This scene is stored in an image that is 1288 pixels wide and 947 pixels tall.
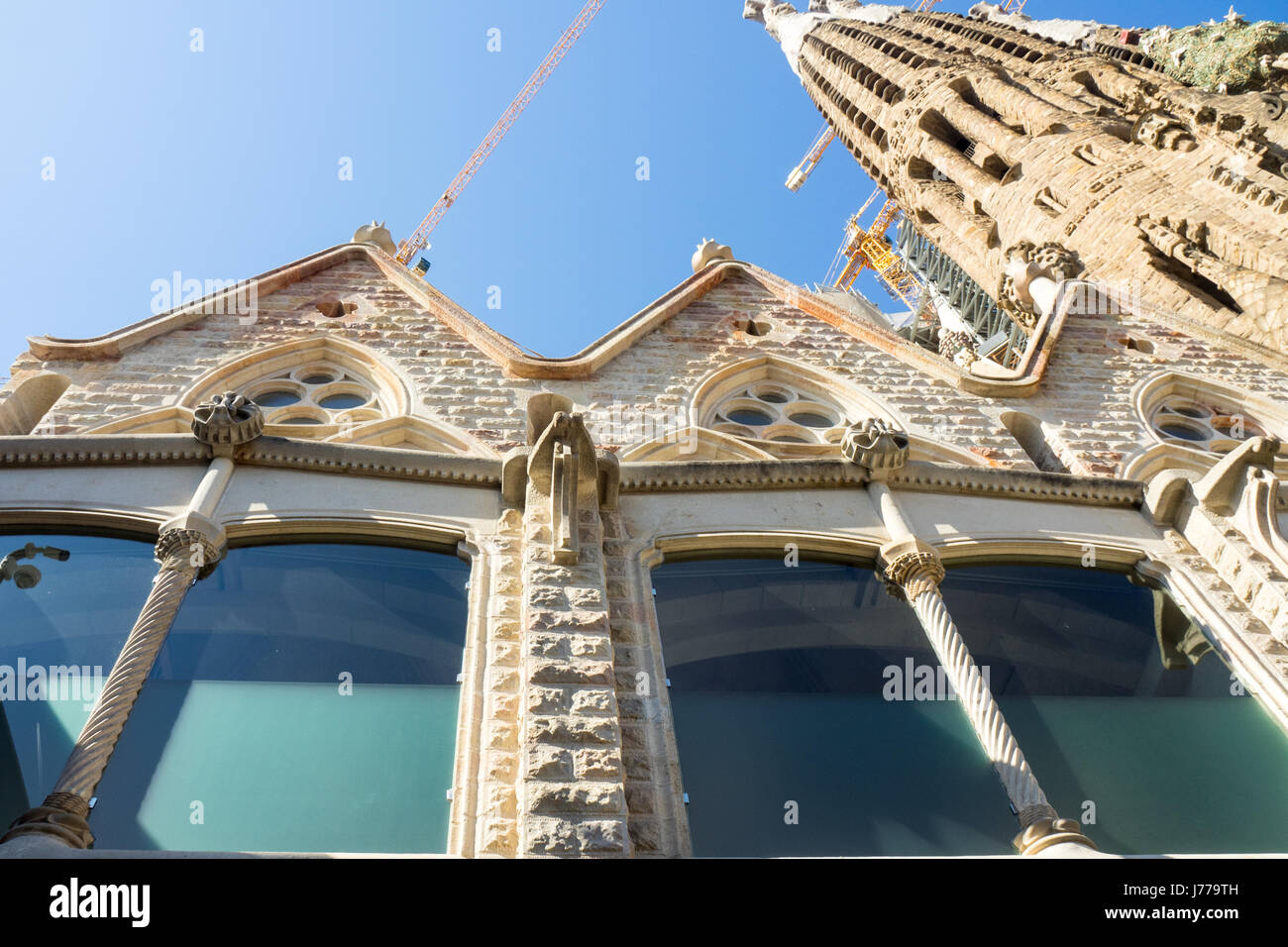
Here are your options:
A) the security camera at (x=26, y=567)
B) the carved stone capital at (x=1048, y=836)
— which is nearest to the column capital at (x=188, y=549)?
the security camera at (x=26, y=567)

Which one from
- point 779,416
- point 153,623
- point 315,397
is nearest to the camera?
point 153,623

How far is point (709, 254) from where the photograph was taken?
14.2 m

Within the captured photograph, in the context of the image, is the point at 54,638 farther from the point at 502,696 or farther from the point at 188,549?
the point at 502,696

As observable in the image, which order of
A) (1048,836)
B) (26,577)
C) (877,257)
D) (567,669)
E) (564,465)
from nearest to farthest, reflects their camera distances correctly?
(1048,836) → (567,669) → (26,577) → (564,465) → (877,257)

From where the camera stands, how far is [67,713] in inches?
223

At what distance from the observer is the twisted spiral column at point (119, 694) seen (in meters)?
4.82

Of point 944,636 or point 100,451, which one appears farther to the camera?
point 100,451

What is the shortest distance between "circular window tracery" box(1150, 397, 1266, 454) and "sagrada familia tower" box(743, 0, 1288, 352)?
1723 mm

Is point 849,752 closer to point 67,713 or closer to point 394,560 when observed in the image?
point 394,560

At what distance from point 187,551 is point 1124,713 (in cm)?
502

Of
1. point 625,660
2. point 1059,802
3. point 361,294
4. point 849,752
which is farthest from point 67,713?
point 361,294

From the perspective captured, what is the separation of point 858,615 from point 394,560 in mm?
2691

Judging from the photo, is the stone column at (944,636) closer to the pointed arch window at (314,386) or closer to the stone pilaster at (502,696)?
the stone pilaster at (502,696)

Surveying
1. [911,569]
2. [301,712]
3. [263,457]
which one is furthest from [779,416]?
[301,712]
